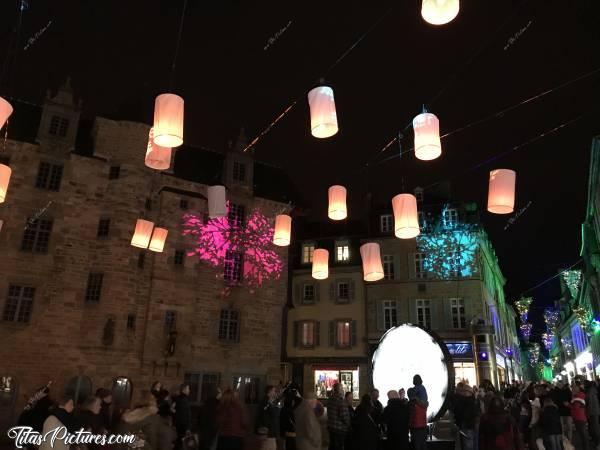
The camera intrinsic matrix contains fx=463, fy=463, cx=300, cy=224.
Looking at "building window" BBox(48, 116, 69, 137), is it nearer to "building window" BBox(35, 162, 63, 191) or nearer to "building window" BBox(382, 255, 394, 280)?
"building window" BBox(35, 162, 63, 191)

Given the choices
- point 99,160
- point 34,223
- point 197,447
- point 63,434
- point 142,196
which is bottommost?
point 197,447

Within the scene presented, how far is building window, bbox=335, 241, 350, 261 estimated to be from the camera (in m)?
27.8

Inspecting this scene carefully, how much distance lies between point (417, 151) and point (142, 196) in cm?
1481

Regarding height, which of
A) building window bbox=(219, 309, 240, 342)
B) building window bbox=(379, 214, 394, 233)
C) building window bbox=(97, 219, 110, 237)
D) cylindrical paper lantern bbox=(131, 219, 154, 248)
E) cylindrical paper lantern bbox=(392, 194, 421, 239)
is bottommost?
building window bbox=(219, 309, 240, 342)

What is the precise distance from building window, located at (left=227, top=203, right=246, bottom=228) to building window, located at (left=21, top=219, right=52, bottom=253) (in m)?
7.76

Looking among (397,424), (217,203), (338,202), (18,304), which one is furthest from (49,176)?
(397,424)

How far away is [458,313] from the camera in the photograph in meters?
24.6

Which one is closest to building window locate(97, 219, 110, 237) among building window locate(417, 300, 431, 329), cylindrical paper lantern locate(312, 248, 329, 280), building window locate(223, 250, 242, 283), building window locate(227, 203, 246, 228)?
building window locate(223, 250, 242, 283)

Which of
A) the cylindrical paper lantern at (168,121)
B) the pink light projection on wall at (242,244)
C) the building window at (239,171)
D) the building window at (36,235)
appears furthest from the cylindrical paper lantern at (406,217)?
the building window at (239,171)

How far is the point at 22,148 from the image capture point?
60.4ft

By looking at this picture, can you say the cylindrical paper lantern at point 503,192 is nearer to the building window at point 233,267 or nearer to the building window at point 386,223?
the building window at point 233,267

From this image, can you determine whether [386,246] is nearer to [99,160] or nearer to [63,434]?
[99,160]

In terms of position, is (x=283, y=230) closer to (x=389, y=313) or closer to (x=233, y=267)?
(x=233, y=267)

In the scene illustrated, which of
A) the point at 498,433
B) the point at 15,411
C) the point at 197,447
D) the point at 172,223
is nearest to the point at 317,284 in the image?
the point at 172,223
